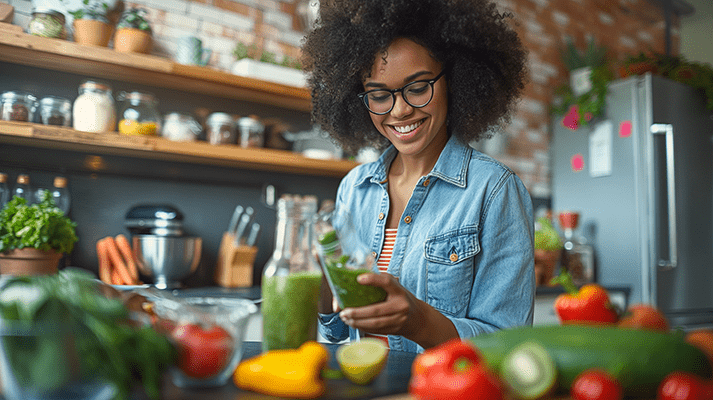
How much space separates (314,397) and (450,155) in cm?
83

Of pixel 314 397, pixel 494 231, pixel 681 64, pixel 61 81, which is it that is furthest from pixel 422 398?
pixel 681 64

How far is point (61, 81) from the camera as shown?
88.0 inches

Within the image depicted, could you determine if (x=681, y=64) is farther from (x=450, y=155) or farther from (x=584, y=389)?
(x=584, y=389)

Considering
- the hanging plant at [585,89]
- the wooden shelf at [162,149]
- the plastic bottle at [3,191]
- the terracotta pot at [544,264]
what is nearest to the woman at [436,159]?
the wooden shelf at [162,149]

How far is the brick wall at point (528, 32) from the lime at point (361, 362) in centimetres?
218

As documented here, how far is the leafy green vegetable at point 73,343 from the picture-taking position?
1.73ft

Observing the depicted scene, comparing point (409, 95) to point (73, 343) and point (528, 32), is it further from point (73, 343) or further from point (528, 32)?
point (528, 32)

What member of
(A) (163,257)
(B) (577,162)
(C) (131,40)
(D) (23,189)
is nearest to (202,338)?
(A) (163,257)

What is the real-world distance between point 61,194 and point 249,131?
80cm

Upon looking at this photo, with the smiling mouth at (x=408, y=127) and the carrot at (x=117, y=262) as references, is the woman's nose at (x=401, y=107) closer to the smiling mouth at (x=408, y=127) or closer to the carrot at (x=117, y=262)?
the smiling mouth at (x=408, y=127)

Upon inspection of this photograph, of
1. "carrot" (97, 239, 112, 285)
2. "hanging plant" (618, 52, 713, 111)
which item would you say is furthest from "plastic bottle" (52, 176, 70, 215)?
"hanging plant" (618, 52, 713, 111)

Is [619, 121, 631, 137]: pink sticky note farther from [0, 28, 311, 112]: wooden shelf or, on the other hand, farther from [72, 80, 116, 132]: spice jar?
[72, 80, 116, 132]: spice jar

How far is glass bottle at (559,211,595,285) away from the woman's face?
2250mm

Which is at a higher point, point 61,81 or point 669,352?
point 61,81
